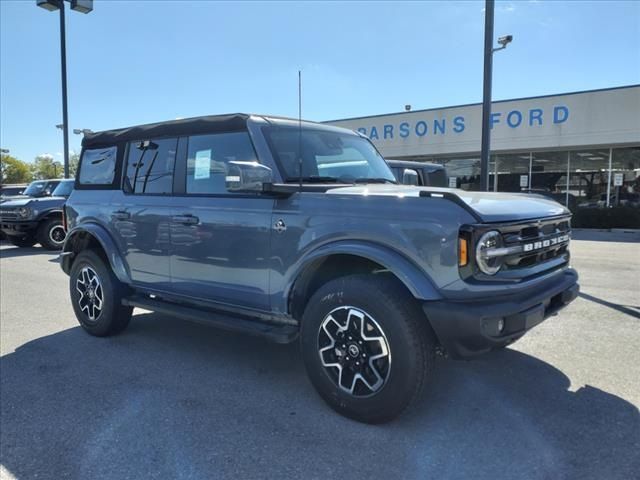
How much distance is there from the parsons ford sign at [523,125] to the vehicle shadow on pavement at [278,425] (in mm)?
16458

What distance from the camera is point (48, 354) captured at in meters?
4.71

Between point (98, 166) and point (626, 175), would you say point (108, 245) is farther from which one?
point (626, 175)

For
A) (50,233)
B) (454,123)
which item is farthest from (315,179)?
(454,123)

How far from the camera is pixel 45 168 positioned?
327 ft

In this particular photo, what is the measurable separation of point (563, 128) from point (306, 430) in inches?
726

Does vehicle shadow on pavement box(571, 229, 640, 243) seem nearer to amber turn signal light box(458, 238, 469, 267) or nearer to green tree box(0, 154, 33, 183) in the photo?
amber turn signal light box(458, 238, 469, 267)

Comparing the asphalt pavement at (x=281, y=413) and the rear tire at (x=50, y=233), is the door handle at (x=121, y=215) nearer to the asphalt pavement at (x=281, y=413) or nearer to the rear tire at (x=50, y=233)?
the asphalt pavement at (x=281, y=413)

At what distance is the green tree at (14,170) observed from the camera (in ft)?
305

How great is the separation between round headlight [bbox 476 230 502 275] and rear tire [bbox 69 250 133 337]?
143 inches

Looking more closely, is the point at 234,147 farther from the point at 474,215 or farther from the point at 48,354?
the point at 48,354

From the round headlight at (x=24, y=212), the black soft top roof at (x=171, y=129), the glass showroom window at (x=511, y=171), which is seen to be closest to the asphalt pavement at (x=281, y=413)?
the black soft top roof at (x=171, y=129)

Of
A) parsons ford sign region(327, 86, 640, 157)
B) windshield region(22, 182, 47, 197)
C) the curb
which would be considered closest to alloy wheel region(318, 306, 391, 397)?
windshield region(22, 182, 47, 197)

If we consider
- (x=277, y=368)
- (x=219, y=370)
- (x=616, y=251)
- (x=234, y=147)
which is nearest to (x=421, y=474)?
(x=277, y=368)

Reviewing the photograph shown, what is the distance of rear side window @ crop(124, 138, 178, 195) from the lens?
4.53 meters
